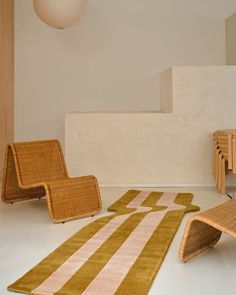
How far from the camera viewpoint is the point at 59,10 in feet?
15.4

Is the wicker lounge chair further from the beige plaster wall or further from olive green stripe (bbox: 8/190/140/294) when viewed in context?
the beige plaster wall

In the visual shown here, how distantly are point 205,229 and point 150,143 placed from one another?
8.49 feet

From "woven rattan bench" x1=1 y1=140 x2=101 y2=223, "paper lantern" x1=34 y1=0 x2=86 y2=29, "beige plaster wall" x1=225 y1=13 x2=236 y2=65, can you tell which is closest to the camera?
"woven rattan bench" x1=1 y1=140 x2=101 y2=223

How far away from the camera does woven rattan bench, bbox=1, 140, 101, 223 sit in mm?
3254

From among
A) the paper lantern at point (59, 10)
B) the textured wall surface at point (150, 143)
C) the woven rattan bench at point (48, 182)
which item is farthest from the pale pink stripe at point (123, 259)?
the paper lantern at point (59, 10)

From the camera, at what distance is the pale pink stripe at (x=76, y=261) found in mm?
1887

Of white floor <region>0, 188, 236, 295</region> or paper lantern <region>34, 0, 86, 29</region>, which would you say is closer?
white floor <region>0, 188, 236, 295</region>

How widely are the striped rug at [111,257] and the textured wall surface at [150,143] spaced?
4.49 ft

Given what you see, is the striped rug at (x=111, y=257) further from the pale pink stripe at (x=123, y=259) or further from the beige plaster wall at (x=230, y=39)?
the beige plaster wall at (x=230, y=39)

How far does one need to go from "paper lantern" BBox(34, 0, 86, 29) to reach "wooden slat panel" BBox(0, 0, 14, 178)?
91 cm

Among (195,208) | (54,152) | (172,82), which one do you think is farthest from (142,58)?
(195,208)

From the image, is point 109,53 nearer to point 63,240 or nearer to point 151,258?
point 63,240

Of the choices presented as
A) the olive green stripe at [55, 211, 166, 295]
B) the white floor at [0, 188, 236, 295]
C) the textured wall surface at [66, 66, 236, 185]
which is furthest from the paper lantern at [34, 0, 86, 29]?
the olive green stripe at [55, 211, 166, 295]

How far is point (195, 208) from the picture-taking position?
359cm
